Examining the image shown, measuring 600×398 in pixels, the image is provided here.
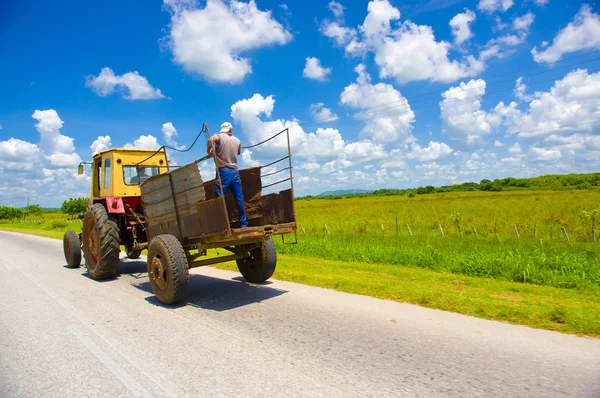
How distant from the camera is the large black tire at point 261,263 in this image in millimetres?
7199

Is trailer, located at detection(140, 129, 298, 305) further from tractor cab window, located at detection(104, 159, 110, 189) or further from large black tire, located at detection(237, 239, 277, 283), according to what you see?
tractor cab window, located at detection(104, 159, 110, 189)

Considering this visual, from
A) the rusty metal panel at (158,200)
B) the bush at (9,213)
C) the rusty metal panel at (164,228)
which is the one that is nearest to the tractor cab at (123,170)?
the rusty metal panel at (158,200)

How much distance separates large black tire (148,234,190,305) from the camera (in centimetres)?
576

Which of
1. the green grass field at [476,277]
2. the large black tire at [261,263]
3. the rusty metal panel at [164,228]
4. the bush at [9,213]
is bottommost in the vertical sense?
the green grass field at [476,277]

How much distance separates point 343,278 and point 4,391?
18.3ft

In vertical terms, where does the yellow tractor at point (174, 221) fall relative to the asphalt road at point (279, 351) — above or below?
above

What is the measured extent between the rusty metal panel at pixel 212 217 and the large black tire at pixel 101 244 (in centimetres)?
309

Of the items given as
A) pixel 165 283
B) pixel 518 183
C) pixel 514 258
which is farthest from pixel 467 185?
pixel 165 283

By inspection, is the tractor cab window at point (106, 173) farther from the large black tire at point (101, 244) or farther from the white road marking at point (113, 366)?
the white road marking at point (113, 366)

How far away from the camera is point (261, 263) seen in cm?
734

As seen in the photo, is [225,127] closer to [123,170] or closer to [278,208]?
[278,208]

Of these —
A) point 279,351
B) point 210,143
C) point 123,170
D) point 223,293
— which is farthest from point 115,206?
point 279,351

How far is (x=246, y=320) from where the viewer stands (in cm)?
515

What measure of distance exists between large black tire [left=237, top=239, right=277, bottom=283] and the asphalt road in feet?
3.12
